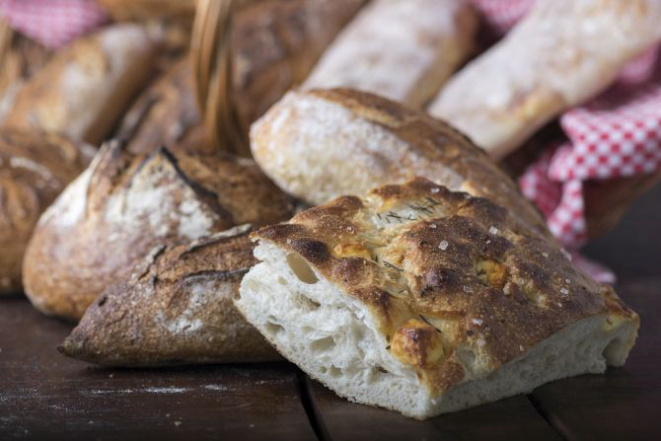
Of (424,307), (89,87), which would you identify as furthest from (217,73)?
(424,307)

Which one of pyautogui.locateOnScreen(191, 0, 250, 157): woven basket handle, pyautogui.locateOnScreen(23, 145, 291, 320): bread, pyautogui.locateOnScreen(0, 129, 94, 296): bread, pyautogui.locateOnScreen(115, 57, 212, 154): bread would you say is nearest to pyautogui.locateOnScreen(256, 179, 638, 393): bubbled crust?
pyautogui.locateOnScreen(23, 145, 291, 320): bread

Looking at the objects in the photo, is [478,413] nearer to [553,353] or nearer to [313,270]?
[553,353]

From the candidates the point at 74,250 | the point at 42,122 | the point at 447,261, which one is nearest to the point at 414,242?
the point at 447,261

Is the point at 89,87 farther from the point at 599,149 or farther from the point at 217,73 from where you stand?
the point at 599,149

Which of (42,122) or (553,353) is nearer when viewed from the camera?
(553,353)

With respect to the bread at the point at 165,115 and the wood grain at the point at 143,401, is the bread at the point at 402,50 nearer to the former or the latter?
the bread at the point at 165,115
